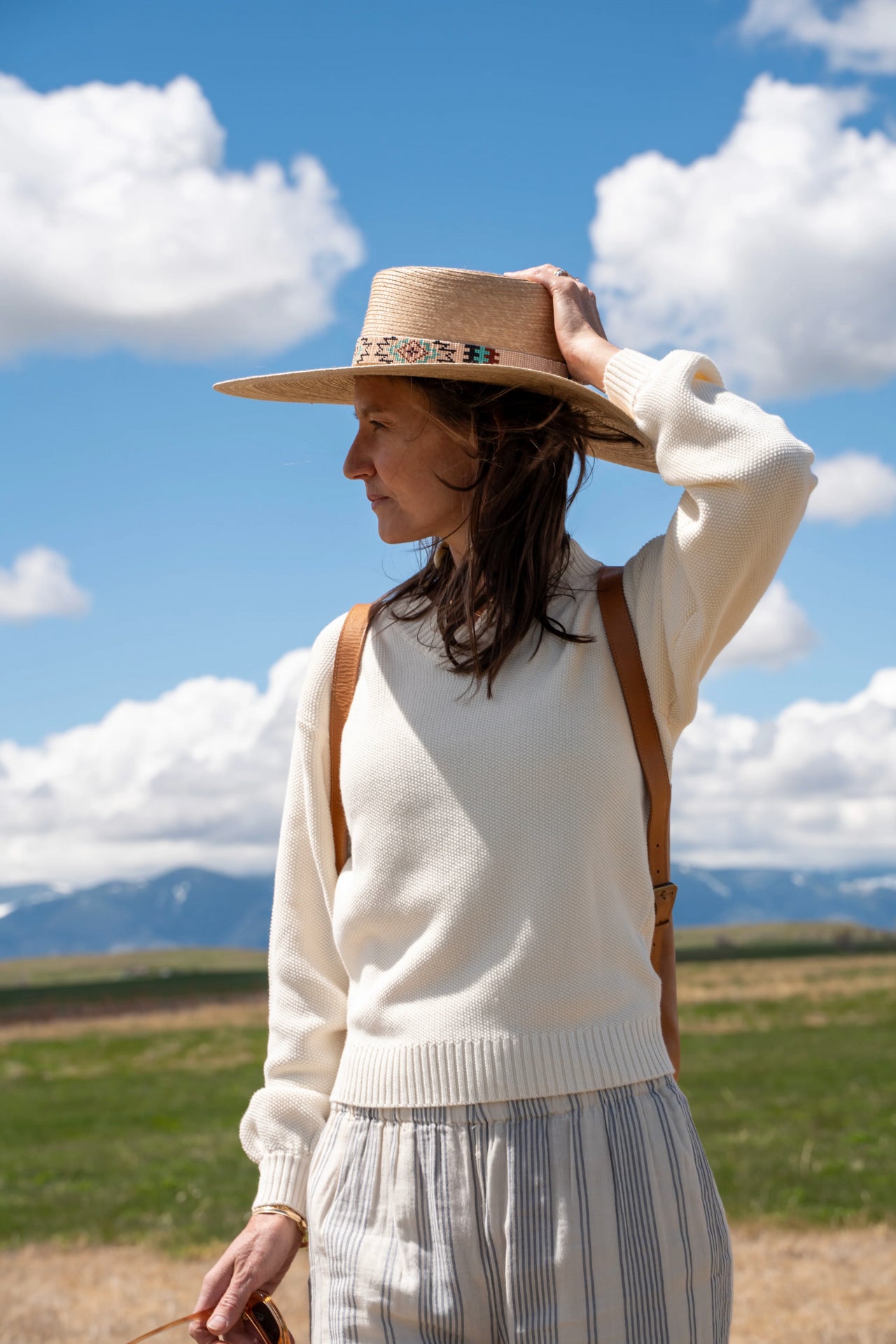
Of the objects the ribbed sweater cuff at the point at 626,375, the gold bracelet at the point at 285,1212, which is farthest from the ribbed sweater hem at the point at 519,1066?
the ribbed sweater cuff at the point at 626,375

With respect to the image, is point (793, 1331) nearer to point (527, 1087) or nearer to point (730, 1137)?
point (527, 1087)

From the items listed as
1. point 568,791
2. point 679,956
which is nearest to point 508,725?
point 568,791

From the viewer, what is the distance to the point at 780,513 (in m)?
2.04

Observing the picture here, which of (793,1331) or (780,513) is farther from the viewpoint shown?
(793,1331)

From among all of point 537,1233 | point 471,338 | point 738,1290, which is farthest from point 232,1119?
point 471,338

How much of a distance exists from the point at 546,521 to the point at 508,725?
0.42 m

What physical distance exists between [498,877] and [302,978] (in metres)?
0.55

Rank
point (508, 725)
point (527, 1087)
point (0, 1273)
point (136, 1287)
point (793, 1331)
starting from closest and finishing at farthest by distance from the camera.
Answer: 1. point (527, 1087)
2. point (508, 725)
3. point (793, 1331)
4. point (136, 1287)
5. point (0, 1273)

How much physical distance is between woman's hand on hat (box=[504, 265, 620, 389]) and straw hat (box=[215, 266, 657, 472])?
0.03m

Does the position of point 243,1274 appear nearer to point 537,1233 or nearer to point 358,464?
point 537,1233

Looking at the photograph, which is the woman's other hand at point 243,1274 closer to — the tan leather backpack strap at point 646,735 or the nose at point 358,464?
the tan leather backpack strap at point 646,735

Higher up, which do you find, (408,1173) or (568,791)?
(568,791)

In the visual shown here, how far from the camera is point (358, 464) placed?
2393mm

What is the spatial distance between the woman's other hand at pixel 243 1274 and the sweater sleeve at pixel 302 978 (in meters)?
0.04
